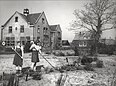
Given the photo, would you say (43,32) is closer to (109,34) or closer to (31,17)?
(31,17)

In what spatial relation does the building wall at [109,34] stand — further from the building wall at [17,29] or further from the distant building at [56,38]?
the building wall at [17,29]

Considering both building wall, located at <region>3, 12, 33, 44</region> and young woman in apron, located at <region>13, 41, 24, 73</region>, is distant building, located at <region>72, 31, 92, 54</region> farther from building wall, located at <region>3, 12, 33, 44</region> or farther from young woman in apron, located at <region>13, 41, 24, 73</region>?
young woman in apron, located at <region>13, 41, 24, 73</region>

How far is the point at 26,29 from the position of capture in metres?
2.31

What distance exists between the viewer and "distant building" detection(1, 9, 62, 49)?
7.23 feet

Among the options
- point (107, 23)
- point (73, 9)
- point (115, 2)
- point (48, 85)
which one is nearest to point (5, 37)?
point (48, 85)

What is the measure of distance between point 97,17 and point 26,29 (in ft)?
6.04

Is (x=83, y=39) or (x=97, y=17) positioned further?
(x=83, y=39)

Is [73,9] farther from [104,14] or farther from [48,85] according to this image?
[48,85]

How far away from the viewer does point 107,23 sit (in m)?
2.76

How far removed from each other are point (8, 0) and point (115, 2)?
88.8 inches

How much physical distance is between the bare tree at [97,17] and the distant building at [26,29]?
0.65 m

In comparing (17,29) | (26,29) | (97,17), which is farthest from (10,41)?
(97,17)

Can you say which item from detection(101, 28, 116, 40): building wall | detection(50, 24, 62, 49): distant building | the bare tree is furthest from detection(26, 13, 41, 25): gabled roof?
detection(101, 28, 116, 40): building wall

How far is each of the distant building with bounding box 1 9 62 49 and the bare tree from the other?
65 cm
